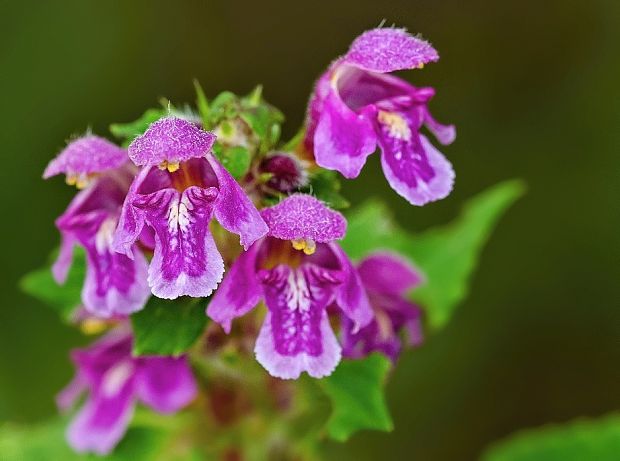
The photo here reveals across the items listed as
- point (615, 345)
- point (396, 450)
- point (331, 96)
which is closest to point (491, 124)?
point (615, 345)

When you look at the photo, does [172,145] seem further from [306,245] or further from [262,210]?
[306,245]

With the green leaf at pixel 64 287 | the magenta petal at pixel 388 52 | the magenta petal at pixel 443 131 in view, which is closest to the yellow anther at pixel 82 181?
the green leaf at pixel 64 287

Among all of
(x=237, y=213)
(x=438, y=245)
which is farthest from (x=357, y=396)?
(x=438, y=245)

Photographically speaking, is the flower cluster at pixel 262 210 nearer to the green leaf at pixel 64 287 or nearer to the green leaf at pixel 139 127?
the green leaf at pixel 139 127

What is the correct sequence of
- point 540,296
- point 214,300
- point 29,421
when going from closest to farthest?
point 214,300
point 29,421
point 540,296

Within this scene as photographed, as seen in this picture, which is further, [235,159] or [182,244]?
[235,159]

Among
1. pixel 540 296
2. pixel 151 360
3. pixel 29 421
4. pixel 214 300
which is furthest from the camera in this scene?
pixel 540 296

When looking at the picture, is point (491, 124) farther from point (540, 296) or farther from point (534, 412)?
point (534, 412)
